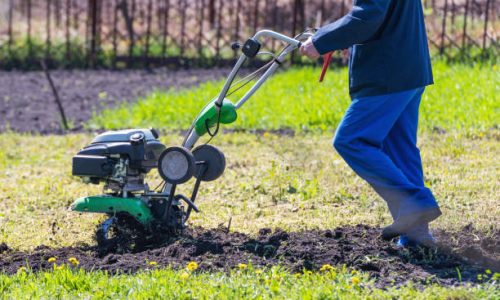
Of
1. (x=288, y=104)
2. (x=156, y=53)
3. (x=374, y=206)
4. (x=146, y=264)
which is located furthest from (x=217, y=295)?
(x=156, y=53)

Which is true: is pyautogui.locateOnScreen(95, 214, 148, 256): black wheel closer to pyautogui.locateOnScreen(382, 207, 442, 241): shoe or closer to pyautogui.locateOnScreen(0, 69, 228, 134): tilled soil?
pyautogui.locateOnScreen(382, 207, 442, 241): shoe

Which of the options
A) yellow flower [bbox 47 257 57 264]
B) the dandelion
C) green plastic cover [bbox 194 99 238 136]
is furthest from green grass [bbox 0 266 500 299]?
green plastic cover [bbox 194 99 238 136]

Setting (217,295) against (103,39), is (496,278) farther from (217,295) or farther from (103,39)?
(103,39)

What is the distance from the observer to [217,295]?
448 cm

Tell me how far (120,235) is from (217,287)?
150 cm

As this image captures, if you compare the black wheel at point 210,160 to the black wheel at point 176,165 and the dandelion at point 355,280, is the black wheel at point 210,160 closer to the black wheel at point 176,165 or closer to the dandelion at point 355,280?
the black wheel at point 176,165

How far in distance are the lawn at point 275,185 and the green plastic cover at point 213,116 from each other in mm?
849

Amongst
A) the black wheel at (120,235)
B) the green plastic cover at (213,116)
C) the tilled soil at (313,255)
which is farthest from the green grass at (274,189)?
the green plastic cover at (213,116)

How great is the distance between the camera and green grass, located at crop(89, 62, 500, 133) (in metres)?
9.55

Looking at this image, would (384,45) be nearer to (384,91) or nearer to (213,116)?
(384,91)

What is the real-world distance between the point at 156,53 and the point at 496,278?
1159cm

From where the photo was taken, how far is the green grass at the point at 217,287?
4438 mm

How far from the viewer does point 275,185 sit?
753 centimetres

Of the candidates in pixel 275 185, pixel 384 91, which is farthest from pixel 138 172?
pixel 275 185
